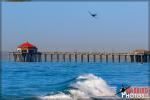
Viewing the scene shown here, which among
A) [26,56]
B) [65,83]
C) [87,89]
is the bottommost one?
[87,89]

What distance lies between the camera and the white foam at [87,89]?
16.8 metres

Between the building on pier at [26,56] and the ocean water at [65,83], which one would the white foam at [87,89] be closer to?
the ocean water at [65,83]

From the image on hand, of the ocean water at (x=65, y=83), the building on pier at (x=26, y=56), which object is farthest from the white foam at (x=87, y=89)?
the building on pier at (x=26, y=56)

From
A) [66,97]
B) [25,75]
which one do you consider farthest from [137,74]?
[25,75]

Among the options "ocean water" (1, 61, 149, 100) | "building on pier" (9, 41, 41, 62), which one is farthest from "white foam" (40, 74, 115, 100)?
"building on pier" (9, 41, 41, 62)

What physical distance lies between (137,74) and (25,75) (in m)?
4.55

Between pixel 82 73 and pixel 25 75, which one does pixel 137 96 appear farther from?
pixel 25 75

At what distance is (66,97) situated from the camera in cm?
1709

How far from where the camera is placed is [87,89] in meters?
17.6

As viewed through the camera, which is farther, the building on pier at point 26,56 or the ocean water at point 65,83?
the building on pier at point 26,56

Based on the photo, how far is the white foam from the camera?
1683cm

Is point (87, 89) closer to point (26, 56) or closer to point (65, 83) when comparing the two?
point (65, 83)

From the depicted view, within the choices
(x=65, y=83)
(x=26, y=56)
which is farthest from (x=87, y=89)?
(x=26, y=56)

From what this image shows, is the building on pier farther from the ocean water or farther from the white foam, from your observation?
the white foam
